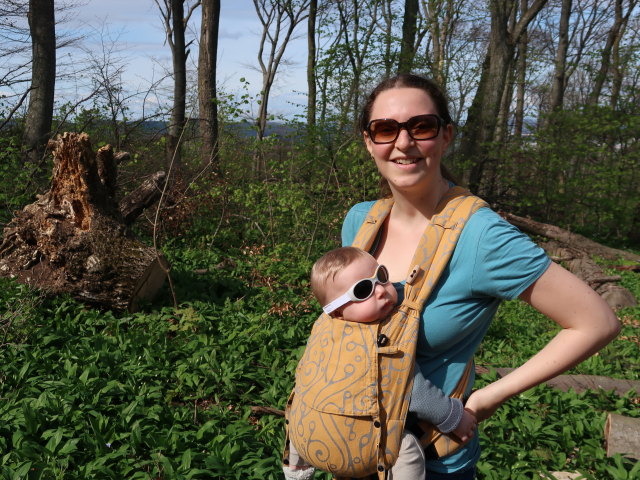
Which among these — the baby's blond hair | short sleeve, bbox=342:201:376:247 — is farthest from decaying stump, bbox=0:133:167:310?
the baby's blond hair

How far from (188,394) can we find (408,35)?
43.9ft

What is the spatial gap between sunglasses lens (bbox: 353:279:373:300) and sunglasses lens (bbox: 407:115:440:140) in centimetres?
54

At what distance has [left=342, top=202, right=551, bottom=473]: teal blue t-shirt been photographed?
5.25 feet

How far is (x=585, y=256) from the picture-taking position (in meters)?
10.8

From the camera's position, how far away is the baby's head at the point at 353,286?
5.54ft

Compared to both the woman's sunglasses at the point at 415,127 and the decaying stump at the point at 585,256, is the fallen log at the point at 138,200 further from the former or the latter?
the decaying stump at the point at 585,256

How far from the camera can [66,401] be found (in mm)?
3918

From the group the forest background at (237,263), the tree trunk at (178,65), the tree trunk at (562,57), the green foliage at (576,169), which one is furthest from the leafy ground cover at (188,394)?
the tree trunk at (562,57)

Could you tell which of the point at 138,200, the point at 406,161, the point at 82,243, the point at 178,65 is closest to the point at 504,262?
the point at 406,161

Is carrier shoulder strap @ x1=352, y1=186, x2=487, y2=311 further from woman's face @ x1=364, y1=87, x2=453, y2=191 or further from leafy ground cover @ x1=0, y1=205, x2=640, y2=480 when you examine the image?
leafy ground cover @ x1=0, y1=205, x2=640, y2=480

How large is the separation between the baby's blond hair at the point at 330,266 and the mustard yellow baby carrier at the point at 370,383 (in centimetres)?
13

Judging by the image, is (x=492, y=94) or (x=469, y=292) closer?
(x=469, y=292)

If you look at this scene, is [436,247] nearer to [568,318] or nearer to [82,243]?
[568,318]

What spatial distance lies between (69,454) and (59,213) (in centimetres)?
332
